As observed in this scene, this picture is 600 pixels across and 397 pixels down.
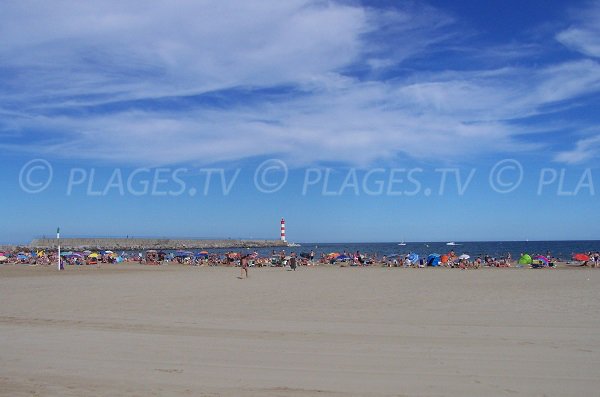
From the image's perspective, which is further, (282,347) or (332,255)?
(332,255)

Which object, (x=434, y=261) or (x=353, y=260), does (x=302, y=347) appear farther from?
(x=353, y=260)

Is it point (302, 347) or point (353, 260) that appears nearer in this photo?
point (302, 347)

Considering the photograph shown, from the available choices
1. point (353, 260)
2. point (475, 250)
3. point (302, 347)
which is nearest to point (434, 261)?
point (353, 260)

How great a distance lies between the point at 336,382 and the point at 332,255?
37440mm

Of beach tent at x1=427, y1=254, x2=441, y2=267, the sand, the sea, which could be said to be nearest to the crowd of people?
beach tent at x1=427, y1=254, x2=441, y2=267

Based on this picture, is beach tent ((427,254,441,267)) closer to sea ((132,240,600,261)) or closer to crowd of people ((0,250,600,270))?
crowd of people ((0,250,600,270))

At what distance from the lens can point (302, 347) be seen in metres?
7.88

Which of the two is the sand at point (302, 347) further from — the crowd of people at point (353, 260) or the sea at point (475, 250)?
the sea at point (475, 250)

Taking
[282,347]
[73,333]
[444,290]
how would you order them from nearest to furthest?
[282,347]
[73,333]
[444,290]

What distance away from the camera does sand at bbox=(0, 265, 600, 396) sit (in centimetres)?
588

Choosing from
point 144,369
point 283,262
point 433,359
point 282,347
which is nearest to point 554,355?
point 433,359

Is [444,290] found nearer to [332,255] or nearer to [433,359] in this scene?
[433,359]

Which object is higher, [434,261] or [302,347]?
[302,347]

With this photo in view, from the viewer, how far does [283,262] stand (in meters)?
38.7
